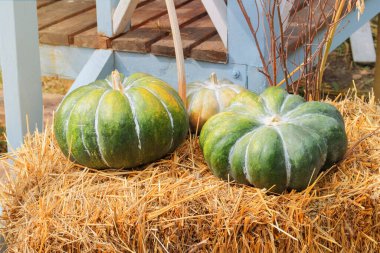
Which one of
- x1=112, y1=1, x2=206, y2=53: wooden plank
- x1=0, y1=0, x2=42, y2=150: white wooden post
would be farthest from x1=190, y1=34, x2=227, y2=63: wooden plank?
x1=0, y1=0, x2=42, y2=150: white wooden post

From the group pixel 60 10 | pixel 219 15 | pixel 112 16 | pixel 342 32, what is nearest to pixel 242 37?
pixel 219 15

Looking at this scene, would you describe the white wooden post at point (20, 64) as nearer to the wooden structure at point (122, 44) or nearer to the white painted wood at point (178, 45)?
the wooden structure at point (122, 44)

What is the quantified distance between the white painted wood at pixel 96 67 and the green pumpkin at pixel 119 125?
0.79 m

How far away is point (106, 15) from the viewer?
3.36 meters

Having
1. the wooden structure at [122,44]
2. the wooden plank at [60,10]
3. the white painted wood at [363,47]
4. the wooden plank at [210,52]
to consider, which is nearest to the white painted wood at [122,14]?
the wooden structure at [122,44]

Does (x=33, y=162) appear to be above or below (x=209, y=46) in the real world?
below

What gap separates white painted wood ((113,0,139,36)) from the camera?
3.29 m

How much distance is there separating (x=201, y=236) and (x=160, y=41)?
4.70ft

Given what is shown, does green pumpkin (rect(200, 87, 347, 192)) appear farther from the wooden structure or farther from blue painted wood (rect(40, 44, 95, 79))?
blue painted wood (rect(40, 44, 95, 79))

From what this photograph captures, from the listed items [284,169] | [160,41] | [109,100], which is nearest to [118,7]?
[160,41]

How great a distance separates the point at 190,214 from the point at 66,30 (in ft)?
6.10

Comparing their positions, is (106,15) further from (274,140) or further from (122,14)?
(274,140)

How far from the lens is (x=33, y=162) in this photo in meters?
2.51

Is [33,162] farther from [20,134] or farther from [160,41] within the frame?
[160,41]
